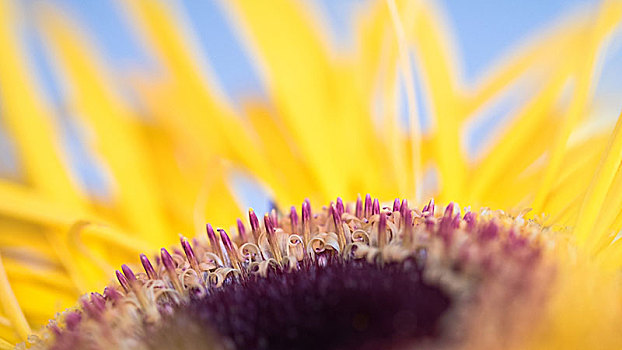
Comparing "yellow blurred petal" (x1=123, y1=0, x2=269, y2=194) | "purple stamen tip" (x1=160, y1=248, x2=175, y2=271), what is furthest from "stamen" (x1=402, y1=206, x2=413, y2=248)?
"yellow blurred petal" (x1=123, y1=0, x2=269, y2=194)

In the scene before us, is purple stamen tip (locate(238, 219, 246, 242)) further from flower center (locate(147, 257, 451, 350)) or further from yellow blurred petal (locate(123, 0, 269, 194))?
yellow blurred petal (locate(123, 0, 269, 194))

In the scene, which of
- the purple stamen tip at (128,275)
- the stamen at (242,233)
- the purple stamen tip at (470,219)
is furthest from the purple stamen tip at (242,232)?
the purple stamen tip at (470,219)

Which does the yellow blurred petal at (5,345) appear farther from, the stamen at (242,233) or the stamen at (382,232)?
the stamen at (382,232)

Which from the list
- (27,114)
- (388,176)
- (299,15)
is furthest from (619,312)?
(27,114)

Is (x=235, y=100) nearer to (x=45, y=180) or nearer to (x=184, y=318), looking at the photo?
(x=45, y=180)

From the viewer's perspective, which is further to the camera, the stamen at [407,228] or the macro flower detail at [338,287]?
the stamen at [407,228]

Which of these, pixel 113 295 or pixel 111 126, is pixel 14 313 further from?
pixel 111 126
